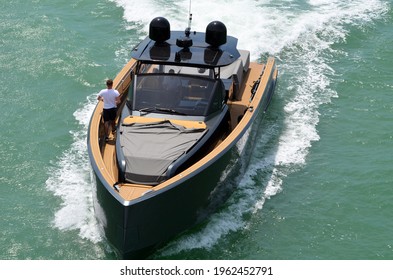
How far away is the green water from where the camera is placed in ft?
33.0

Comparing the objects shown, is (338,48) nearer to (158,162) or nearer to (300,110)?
(300,110)

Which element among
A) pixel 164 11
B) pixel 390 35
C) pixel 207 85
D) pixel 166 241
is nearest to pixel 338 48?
pixel 390 35

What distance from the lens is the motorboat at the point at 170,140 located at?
897 centimetres

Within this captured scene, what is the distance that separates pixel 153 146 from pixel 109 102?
1494 mm

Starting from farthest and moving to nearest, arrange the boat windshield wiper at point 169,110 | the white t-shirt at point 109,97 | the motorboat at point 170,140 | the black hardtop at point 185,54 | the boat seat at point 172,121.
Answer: the black hardtop at point 185,54
the white t-shirt at point 109,97
the boat windshield wiper at point 169,110
the boat seat at point 172,121
the motorboat at point 170,140

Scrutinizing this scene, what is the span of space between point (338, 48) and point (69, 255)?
990 centimetres

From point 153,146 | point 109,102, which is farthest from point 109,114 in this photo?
point 153,146

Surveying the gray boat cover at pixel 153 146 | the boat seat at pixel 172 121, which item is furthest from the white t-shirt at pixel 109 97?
the gray boat cover at pixel 153 146

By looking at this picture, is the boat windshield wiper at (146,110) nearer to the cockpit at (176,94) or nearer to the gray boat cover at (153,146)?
the cockpit at (176,94)

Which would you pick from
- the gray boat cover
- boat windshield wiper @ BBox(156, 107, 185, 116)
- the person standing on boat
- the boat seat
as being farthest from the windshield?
the gray boat cover

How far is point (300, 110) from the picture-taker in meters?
14.0

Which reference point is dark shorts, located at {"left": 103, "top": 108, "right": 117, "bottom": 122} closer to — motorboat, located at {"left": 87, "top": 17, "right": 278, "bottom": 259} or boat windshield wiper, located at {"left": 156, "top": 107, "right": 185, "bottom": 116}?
motorboat, located at {"left": 87, "top": 17, "right": 278, "bottom": 259}

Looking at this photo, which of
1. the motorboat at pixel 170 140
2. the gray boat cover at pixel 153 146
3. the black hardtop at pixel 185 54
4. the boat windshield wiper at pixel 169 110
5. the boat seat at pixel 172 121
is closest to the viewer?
the motorboat at pixel 170 140

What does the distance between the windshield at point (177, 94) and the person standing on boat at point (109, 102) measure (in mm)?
333
